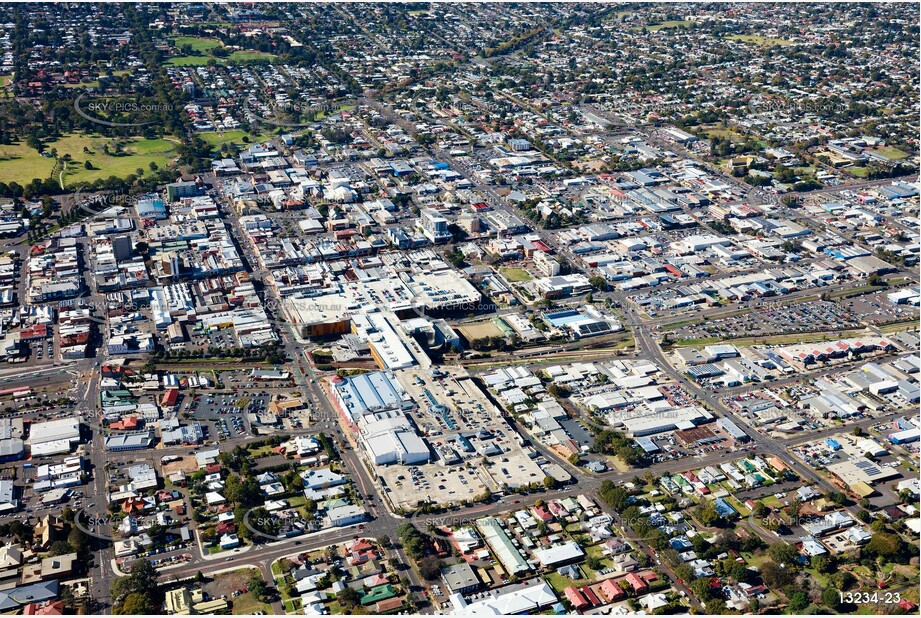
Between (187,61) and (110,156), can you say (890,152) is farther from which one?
(187,61)

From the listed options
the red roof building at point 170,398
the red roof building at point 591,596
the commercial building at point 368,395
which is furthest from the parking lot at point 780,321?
the red roof building at point 170,398

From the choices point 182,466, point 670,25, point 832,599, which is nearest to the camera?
point 832,599

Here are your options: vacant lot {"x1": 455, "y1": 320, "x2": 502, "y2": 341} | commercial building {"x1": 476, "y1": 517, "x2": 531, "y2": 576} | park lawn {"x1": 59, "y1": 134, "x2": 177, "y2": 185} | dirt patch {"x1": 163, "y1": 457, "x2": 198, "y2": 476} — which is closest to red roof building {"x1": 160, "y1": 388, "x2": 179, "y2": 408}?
dirt patch {"x1": 163, "y1": 457, "x2": 198, "y2": 476}

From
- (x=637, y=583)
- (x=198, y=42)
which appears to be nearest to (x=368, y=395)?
(x=637, y=583)

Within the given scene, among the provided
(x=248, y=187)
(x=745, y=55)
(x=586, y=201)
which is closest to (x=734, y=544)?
(x=586, y=201)

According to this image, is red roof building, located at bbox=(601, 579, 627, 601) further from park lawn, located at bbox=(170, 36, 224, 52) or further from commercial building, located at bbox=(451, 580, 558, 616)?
park lawn, located at bbox=(170, 36, 224, 52)

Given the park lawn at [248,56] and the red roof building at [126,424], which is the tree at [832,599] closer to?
the red roof building at [126,424]
